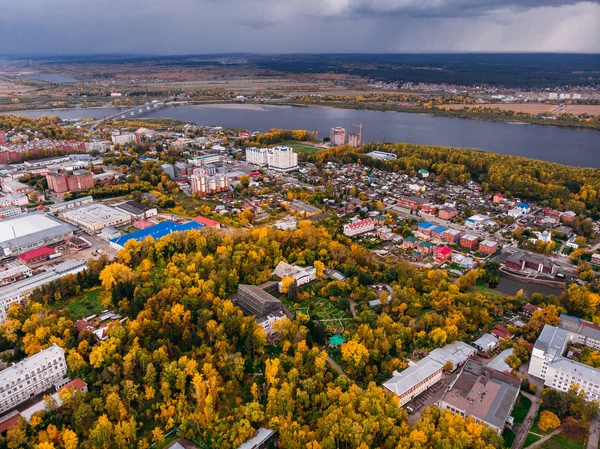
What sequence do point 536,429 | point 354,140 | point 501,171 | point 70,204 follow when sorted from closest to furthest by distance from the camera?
point 536,429 < point 70,204 < point 501,171 < point 354,140

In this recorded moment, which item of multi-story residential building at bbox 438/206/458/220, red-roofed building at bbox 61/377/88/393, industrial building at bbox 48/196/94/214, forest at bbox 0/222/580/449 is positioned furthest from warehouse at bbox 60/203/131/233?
multi-story residential building at bbox 438/206/458/220

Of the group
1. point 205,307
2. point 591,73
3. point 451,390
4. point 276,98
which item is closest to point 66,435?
point 205,307

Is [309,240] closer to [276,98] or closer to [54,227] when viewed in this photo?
[54,227]

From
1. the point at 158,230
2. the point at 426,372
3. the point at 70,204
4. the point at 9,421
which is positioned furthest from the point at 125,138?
the point at 426,372

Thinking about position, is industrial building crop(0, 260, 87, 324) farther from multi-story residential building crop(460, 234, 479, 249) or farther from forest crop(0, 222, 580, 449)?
multi-story residential building crop(460, 234, 479, 249)

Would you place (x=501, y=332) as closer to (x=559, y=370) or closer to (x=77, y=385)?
(x=559, y=370)

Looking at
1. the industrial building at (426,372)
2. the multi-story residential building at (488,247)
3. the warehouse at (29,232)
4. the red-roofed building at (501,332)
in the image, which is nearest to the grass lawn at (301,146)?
the multi-story residential building at (488,247)
